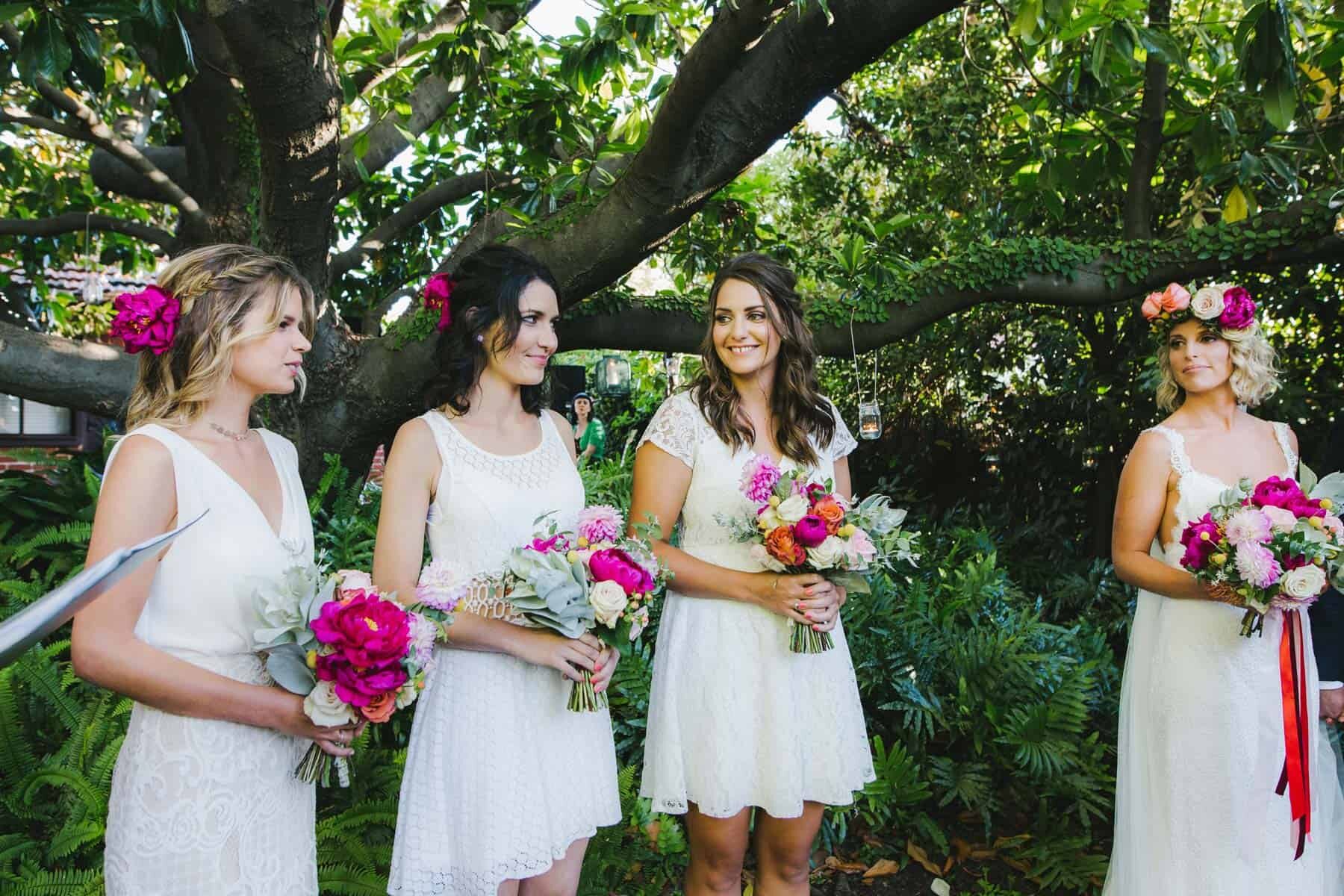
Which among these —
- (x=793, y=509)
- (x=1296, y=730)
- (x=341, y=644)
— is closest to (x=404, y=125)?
(x=793, y=509)

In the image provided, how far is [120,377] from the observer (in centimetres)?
462

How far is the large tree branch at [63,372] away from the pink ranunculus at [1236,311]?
4.54 metres

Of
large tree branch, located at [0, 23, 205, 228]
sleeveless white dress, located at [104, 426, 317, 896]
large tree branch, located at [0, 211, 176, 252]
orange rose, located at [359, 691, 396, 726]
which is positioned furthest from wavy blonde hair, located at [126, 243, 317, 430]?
large tree branch, located at [0, 211, 176, 252]

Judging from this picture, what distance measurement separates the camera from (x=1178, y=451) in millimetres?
3008

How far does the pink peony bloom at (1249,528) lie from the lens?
2.58 m

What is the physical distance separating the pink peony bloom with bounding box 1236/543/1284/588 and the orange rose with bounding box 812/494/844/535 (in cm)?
108

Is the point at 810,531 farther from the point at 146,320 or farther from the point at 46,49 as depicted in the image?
the point at 46,49

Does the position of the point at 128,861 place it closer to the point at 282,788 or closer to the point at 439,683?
the point at 282,788

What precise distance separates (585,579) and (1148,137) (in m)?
4.33

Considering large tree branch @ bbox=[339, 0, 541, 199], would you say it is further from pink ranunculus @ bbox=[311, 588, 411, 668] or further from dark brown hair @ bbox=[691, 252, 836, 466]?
pink ranunculus @ bbox=[311, 588, 411, 668]

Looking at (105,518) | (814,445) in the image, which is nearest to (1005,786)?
(814,445)

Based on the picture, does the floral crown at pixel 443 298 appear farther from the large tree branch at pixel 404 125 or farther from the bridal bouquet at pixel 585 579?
the large tree branch at pixel 404 125

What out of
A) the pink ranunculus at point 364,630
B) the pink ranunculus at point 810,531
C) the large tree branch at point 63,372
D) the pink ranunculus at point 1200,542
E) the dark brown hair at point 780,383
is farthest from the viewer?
the large tree branch at point 63,372

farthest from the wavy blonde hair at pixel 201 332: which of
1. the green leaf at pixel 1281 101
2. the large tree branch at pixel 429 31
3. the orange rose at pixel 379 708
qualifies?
the large tree branch at pixel 429 31
